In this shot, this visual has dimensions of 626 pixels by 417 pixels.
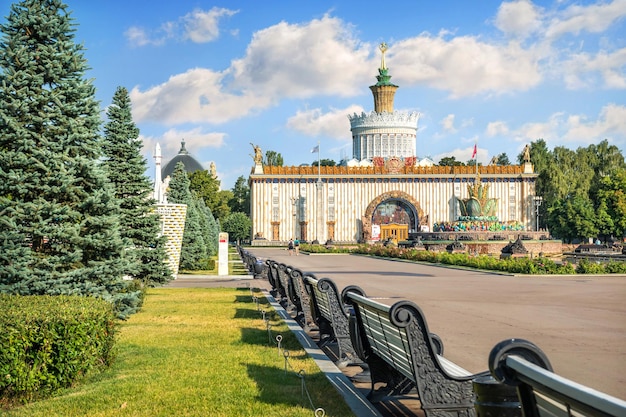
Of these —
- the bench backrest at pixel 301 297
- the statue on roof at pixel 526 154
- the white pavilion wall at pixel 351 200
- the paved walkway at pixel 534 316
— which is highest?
the statue on roof at pixel 526 154

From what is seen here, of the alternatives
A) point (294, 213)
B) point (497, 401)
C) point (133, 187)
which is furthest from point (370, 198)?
point (497, 401)

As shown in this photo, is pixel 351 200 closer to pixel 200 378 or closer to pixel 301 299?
pixel 301 299

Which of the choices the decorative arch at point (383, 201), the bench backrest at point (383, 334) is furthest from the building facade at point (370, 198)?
the bench backrest at point (383, 334)

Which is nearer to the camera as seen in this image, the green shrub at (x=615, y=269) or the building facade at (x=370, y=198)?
the green shrub at (x=615, y=269)

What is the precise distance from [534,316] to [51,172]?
9.82 m

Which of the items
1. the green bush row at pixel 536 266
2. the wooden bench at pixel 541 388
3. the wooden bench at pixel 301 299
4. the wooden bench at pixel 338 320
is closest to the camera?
the wooden bench at pixel 541 388

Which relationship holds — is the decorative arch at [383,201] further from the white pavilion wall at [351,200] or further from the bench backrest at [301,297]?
the bench backrest at [301,297]

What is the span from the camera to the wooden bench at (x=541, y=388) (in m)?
2.60

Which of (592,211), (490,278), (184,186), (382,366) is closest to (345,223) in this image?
(592,211)

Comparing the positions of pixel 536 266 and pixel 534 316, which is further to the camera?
pixel 536 266

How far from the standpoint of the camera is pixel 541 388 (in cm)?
300

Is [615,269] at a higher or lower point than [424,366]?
lower

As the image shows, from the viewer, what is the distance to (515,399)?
12.8 ft

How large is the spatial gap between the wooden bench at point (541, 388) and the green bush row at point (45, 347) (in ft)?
17.9
